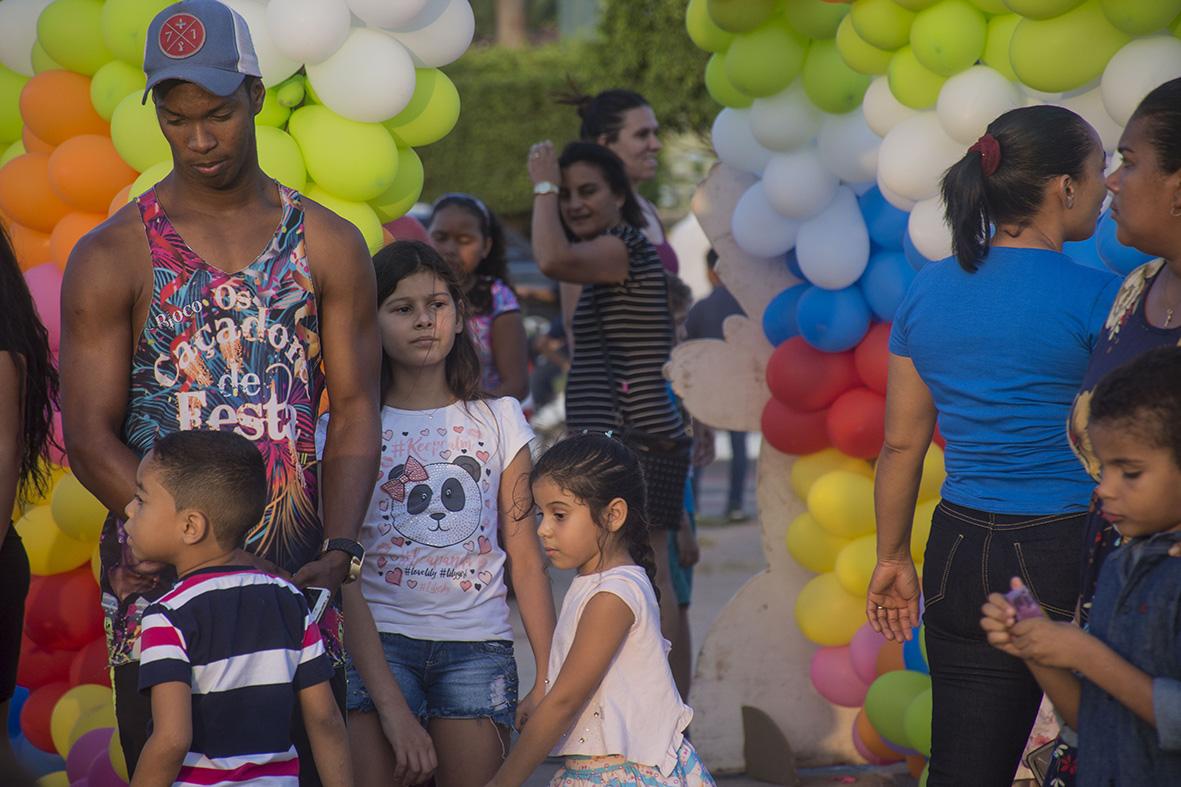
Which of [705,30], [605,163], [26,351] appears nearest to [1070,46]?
[705,30]

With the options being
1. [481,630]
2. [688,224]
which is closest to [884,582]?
[481,630]

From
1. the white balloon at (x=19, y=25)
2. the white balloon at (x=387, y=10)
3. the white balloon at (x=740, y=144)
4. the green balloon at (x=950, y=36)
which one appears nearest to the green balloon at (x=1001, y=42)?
the green balloon at (x=950, y=36)

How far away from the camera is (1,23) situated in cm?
463

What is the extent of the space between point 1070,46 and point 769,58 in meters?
1.15

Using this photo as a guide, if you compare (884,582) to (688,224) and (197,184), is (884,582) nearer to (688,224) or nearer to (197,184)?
(197,184)

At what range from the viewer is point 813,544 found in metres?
4.90

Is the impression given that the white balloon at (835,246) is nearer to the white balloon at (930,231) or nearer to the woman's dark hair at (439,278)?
the white balloon at (930,231)

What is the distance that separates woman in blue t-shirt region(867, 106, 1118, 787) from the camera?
2.89 meters

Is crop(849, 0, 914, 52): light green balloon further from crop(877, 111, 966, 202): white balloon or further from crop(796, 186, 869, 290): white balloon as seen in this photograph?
crop(796, 186, 869, 290): white balloon

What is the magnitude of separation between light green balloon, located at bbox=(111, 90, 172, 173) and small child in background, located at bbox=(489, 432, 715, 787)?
171 centimetres

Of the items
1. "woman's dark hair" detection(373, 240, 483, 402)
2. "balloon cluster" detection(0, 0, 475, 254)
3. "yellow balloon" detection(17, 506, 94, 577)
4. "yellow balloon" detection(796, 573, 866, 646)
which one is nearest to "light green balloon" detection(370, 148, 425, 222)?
"balloon cluster" detection(0, 0, 475, 254)

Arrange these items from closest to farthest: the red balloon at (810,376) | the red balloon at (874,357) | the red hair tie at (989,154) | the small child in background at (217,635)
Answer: the small child in background at (217,635), the red hair tie at (989,154), the red balloon at (874,357), the red balloon at (810,376)

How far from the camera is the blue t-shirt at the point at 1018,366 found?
114 inches

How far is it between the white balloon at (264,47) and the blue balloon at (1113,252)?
2.17 m
